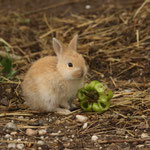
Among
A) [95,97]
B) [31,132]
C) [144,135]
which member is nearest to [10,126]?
[31,132]

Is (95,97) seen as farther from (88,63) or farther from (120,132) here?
(88,63)

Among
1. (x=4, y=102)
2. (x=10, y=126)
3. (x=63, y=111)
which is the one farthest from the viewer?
(x=4, y=102)

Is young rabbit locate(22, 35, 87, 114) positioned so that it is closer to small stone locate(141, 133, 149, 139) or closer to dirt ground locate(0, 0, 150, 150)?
dirt ground locate(0, 0, 150, 150)

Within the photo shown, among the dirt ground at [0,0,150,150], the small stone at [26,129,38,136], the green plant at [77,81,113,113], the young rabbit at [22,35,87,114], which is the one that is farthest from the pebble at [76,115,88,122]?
the small stone at [26,129,38,136]

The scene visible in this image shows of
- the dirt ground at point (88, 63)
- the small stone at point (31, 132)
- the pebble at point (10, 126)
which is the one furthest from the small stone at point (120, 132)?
the pebble at point (10, 126)

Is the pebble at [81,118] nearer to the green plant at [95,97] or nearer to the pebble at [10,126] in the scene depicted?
the green plant at [95,97]
